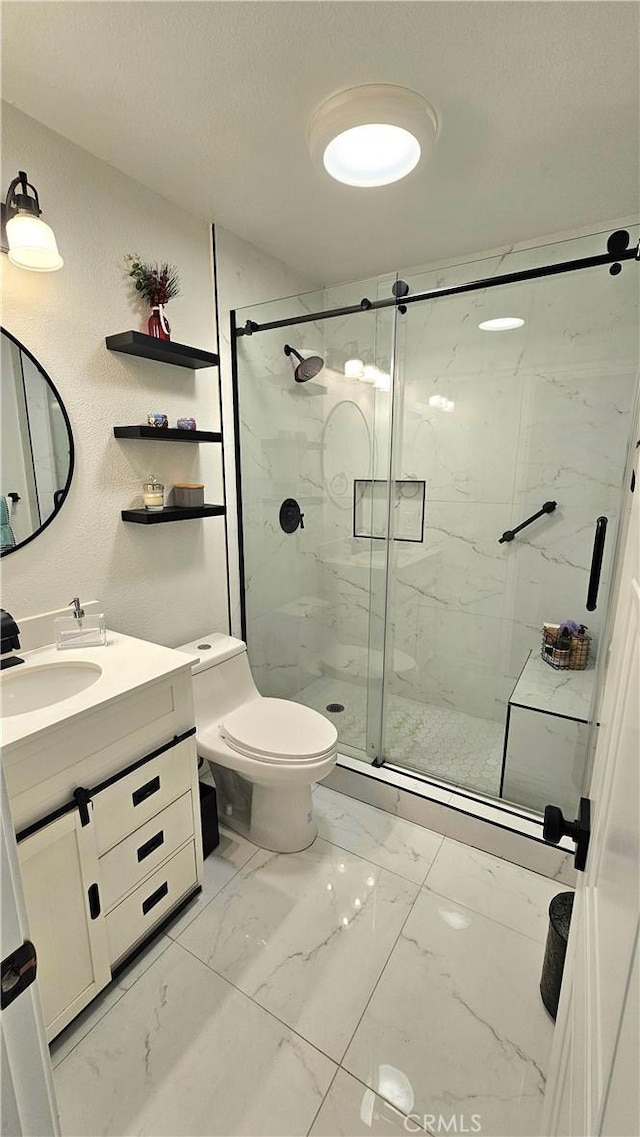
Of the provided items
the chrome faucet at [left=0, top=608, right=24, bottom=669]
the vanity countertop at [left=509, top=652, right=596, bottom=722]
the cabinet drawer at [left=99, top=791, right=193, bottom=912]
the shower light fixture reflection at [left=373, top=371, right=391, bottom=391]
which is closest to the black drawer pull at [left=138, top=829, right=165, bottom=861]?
the cabinet drawer at [left=99, top=791, right=193, bottom=912]

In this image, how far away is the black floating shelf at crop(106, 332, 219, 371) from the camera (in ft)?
5.04

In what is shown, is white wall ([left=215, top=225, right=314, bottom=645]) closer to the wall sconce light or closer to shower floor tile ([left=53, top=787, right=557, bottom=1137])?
the wall sconce light

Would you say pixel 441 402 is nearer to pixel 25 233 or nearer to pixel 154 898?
pixel 25 233

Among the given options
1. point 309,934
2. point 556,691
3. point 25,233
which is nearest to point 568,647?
point 556,691

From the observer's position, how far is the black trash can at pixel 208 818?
1.74 metres

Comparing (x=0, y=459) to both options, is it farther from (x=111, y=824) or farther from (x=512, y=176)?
(x=512, y=176)

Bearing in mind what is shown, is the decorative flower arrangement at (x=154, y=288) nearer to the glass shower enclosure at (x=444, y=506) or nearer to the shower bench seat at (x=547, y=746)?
the glass shower enclosure at (x=444, y=506)

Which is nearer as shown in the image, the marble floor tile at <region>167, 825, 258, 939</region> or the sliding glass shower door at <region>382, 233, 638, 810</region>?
the marble floor tile at <region>167, 825, 258, 939</region>

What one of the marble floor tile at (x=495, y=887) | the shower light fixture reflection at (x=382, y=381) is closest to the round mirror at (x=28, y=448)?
the shower light fixture reflection at (x=382, y=381)

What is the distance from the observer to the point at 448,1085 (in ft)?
3.71

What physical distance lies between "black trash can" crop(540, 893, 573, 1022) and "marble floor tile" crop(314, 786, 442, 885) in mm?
478

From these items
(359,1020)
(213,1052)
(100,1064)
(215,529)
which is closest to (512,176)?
(215,529)

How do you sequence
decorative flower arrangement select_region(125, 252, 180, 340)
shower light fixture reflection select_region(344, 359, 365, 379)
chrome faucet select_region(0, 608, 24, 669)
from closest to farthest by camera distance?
chrome faucet select_region(0, 608, 24, 669)
decorative flower arrangement select_region(125, 252, 180, 340)
shower light fixture reflection select_region(344, 359, 365, 379)

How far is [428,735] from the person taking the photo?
2420 mm
